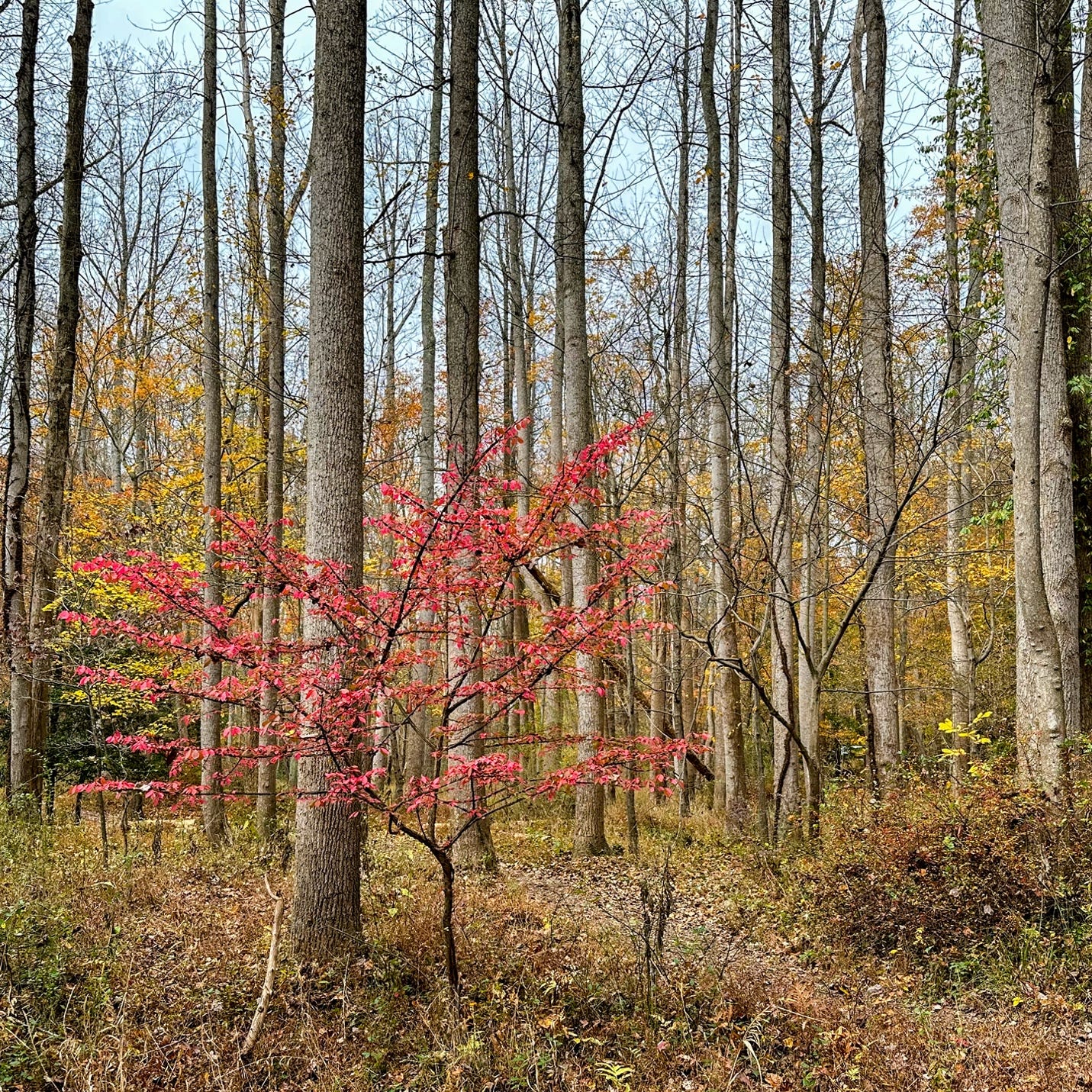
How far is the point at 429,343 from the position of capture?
11.9 metres

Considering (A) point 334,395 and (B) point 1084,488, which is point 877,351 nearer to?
(B) point 1084,488

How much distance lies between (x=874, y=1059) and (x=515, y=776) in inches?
87.6

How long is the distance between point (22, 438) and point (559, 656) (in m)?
6.72

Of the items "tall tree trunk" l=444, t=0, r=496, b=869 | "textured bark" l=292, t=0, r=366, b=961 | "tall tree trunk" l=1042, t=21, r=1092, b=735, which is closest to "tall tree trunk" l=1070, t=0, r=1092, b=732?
"tall tree trunk" l=1042, t=21, r=1092, b=735

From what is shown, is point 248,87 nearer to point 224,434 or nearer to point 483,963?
point 224,434

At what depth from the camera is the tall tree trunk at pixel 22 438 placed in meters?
7.82

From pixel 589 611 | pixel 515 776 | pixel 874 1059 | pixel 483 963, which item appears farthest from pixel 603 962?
pixel 589 611

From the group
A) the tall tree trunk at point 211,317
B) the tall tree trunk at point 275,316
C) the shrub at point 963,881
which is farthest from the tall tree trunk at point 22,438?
the shrub at point 963,881

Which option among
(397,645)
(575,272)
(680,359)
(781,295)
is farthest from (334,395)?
(680,359)

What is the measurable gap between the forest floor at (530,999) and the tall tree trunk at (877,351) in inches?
114

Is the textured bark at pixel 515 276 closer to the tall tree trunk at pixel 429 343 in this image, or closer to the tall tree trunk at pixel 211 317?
the tall tree trunk at pixel 429 343

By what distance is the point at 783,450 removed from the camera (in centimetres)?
934

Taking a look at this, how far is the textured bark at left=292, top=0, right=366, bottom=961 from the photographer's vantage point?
4.77 meters

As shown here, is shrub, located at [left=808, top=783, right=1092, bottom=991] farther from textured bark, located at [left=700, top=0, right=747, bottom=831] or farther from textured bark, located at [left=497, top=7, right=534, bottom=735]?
textured bark, located at [left=497, top=7, right=534, bottom=735]
